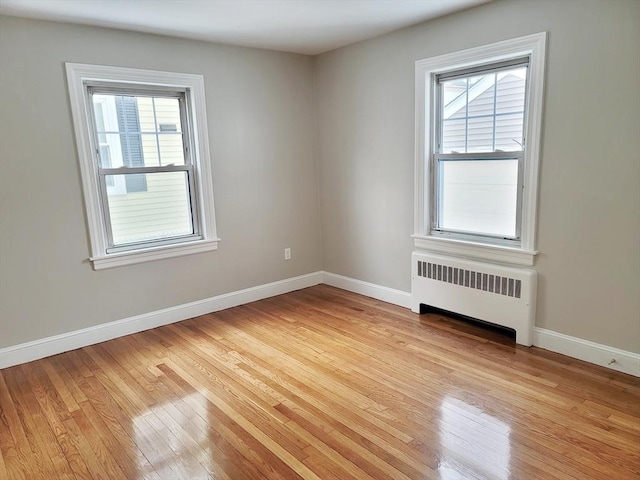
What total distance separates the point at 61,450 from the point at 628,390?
10.2 ft

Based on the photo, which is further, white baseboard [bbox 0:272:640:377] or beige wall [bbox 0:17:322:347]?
beige wall [bbox 0:17:322:347]

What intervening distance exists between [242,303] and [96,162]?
182cm

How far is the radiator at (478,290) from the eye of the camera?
10.2ft

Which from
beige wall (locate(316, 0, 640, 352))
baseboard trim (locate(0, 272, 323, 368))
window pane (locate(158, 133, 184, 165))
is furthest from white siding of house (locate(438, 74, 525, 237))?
window pane (locate(158, 133, 184, 165))

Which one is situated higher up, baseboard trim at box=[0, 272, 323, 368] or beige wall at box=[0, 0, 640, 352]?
beige wall at box=[0, 0, 640, 352]

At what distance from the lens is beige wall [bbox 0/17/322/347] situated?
3035 millimetres

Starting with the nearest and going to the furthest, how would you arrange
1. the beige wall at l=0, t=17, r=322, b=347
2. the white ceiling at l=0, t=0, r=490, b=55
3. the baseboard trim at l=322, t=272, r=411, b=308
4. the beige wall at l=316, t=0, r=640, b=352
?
the beige wall at l=316, t=0, r=640, b=352
the white ceiling at l=0, t=0, r=490, b=55
the beige wall at l=0, t=17, r=322, b=347
the baseboard trim at l=322, t=272, r=411, b=308

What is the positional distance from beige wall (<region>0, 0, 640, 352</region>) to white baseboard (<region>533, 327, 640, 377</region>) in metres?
0.06

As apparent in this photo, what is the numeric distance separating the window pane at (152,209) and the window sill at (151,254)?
139mm

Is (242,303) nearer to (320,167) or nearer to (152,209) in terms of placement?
(152,209)

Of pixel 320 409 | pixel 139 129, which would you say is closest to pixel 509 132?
pixel 320 409

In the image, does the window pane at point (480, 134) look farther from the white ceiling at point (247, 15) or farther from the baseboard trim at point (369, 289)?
the baseboard trim at point (369, 289)

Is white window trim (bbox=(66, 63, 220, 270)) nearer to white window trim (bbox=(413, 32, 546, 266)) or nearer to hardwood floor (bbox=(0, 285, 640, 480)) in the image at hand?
hardwood floor (bbox=(0, 285, 640, 480))

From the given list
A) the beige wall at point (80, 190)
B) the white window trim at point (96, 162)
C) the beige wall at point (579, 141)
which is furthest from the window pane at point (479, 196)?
the white window trim at point (96, 162)
